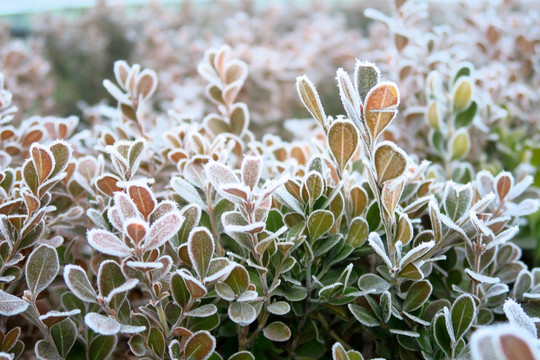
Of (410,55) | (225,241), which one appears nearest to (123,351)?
(225,241)

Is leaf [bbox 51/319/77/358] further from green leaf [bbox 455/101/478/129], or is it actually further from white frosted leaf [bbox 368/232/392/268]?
green leaf [bbox 455/101/478/129]

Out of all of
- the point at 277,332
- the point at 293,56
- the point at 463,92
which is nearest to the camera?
the point at 277,332

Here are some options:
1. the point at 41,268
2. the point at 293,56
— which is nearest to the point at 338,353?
the point at 41,268

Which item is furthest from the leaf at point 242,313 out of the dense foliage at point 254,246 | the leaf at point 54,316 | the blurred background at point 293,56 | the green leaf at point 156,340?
the blurred background at point 293,56

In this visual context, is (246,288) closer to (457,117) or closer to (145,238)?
(145,238)

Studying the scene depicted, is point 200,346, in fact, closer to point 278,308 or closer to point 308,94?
point 278,308
